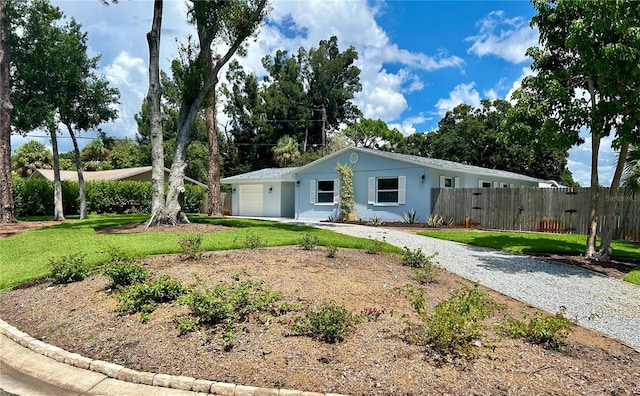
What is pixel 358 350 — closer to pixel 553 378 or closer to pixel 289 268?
pixel 553 378

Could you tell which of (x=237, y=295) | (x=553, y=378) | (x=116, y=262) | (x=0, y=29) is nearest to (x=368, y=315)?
(x=237, y=295)

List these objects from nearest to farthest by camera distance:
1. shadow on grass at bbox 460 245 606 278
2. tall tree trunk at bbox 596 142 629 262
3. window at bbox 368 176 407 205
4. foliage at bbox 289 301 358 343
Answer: foliage at bbox 289 301 358 343 < shadow on grass at bbox 460 245 606 278 < tall tree trunk at bbox 596 142 629 262 < window at bbox 368 176 407 205

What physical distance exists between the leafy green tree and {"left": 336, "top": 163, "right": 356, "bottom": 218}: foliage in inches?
Answer: 834

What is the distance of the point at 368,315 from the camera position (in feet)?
14.3

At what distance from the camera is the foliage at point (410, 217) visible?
1791 centimetres

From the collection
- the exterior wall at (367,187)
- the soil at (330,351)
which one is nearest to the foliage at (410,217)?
the exterior wall at (367,187)

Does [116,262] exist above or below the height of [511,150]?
below

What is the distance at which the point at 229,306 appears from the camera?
13.4ft

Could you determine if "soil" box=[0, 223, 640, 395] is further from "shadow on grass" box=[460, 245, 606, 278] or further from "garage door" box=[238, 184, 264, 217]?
"garage door" box=[238, 184, 264, 217]

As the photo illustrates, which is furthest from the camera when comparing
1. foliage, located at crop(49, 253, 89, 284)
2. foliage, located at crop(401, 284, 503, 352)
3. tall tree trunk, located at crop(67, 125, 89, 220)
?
tall tree trunk, located at crop(67, 125, 89, 220)

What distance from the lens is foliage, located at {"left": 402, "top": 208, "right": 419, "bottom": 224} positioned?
58.7 ft

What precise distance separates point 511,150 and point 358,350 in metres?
34.4

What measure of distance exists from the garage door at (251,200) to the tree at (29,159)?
20912mm

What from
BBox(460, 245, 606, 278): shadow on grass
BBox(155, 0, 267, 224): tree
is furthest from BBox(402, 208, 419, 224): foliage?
BBox(155, 0, 267, 224): tree
